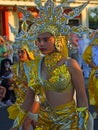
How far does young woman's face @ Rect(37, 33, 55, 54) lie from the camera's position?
11.2 feet

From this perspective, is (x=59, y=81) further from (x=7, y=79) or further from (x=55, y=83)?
(x=7, y=79)

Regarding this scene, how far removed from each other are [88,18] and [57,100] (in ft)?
58.1

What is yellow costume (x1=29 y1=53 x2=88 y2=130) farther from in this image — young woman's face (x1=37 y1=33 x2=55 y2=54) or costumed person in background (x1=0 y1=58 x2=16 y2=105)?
costumed person in background (x1=0 y1=58 x2=16 y2=105)

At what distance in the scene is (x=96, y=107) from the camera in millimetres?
6590

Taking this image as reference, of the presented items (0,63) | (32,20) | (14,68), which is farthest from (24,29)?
(0,63)

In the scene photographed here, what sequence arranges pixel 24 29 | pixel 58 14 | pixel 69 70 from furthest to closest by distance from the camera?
1. pixel 24 29
2. pixel 58 14
3. pixel 69 70

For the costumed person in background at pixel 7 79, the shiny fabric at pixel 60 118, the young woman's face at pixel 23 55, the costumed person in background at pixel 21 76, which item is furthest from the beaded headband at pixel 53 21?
the costumed person in background at pixel 7 79

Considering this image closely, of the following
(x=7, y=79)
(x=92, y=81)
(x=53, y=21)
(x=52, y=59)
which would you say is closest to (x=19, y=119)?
(x=52, y=59)

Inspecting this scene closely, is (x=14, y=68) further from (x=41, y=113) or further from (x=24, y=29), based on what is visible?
(x=41, y=113)

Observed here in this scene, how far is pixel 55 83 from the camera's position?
3422mm

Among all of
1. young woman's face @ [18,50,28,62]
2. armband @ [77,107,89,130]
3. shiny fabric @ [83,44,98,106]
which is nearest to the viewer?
armband @ [77,107,89,130]

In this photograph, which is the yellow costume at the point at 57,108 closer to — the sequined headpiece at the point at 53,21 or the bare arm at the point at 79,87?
the bare arm at the point at 79,87

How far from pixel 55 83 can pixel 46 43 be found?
33cm

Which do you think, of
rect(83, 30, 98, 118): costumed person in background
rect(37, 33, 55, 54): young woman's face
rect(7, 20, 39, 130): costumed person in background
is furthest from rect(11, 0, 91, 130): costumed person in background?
rect(83, 30, 98, 118): costumed person in background
